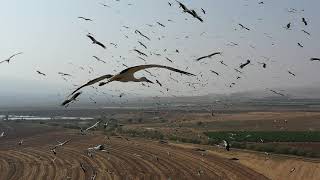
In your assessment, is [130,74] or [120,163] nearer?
[130,74]

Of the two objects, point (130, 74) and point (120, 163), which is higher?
point (130, 74)

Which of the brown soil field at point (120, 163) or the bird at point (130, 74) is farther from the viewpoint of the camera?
the brown soil field at point (120, 163)

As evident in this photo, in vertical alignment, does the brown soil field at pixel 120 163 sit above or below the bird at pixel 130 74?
below

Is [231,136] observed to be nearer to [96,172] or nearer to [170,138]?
[170,138]

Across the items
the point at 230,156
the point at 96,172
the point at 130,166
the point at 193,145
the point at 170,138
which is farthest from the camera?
the point at 170,138

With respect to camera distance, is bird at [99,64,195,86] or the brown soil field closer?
bird at [99,64,195,86]

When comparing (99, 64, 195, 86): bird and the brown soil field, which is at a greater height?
(99, 64, 195, 86): bird

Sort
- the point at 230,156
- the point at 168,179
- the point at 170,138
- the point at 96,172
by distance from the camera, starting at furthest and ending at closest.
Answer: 1. the point at 170,138
2. the point at 230,156
3. the point at 96,172
4. the point at 168,179

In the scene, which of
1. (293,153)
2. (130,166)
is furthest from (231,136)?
(130,166)
